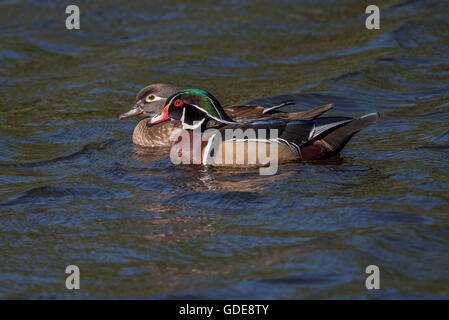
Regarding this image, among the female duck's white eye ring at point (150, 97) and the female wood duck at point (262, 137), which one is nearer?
the female wood duck at point (262, 137)

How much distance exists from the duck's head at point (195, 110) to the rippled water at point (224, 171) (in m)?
0.62

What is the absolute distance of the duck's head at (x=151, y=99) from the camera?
11.4 metres

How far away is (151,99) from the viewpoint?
11.4 m

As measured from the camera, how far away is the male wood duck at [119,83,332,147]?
9.60 metres

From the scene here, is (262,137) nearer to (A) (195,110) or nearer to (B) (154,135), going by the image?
(A) (195,110)

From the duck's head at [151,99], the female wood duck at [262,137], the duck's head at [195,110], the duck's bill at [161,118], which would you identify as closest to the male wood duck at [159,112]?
the duck's head at [151,99]

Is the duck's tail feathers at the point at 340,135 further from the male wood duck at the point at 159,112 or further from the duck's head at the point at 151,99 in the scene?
the duck's head at the point at 151,99

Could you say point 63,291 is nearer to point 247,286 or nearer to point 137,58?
point 247,286

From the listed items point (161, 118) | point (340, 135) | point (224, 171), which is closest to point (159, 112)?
point (161, 118)

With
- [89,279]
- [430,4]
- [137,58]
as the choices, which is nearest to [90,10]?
[137,58]

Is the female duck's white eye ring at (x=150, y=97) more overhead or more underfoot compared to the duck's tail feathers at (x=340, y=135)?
more overhead

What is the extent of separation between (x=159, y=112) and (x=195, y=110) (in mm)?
1559

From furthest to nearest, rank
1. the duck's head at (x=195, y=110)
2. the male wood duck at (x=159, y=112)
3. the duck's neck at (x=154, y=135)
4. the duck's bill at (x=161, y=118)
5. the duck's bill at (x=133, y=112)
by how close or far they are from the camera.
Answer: the duck's bill at (x=133, y=112)
the duck's neck at (x=154, y=135)
the duck's bill at (x=161, y=118)
the male wood duck at (x=159, y=112)
the duck's head at (x=195, y=110)

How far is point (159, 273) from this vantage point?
20.7 ft
